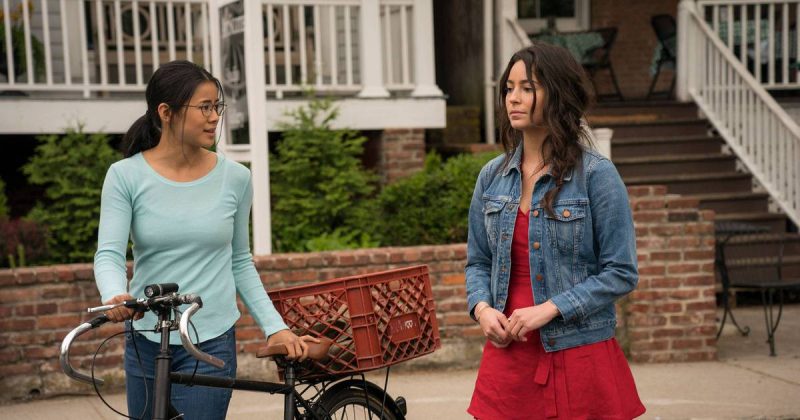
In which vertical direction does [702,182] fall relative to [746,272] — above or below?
above

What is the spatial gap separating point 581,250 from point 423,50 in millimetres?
7262

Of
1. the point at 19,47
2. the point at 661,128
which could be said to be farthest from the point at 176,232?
the point at 661,128

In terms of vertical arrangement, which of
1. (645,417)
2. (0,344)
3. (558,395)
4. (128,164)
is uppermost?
(128,164)

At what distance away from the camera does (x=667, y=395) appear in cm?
664

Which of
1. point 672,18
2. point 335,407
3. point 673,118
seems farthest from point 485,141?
point 335,407

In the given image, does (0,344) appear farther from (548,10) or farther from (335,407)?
(548,10)

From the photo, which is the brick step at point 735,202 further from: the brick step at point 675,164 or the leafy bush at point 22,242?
the leafy bush at point 22,242

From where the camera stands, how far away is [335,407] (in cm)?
391

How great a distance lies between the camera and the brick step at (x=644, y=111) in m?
11.1

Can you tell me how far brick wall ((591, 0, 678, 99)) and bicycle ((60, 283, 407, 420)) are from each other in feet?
33.4

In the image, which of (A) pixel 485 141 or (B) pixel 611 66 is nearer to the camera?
(A) pixel 485 141

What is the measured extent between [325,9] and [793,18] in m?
6.35

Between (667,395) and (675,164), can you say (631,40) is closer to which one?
(675,164)

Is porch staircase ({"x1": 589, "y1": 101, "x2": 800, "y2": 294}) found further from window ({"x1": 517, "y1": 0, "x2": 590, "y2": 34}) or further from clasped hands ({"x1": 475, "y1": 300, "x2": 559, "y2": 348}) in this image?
clasped hands ({"x1": 475, "y1": 300, "x2": 559, "y2": 348})
